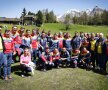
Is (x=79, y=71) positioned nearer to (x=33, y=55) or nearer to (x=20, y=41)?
(x=33, y=55)

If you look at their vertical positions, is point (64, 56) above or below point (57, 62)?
above

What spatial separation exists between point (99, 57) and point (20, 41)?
558cm

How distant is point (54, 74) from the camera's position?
1415 centimetres

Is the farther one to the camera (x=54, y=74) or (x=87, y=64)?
(x=87, y=64)

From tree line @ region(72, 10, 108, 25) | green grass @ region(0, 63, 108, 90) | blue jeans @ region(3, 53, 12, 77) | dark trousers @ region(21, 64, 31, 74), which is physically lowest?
green grass @ region(0, 63, 108, 90)

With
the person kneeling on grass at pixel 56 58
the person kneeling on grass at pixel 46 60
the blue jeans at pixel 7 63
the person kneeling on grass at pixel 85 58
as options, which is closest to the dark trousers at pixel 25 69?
the blue jeans at pixel 7 63

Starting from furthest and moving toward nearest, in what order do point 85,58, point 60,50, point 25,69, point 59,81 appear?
point 60,50 → point 85,58 → point 25,69 → point 59,81

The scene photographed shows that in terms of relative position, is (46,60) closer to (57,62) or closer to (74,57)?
(57,62)

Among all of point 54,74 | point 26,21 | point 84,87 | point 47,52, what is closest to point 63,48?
point 47,52

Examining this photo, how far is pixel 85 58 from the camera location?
1596cm

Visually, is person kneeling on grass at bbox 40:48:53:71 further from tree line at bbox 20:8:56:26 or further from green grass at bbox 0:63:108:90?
tree line at bbox 20:8:56:26

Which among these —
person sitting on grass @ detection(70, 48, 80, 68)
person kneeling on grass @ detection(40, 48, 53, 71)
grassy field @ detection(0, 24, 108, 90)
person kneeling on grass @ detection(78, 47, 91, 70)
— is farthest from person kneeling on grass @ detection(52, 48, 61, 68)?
person kneeling on grass @ detection(78, 47, 91, 70)

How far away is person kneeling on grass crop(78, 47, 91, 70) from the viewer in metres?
15.9

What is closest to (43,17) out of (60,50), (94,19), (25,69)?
(94,19)
